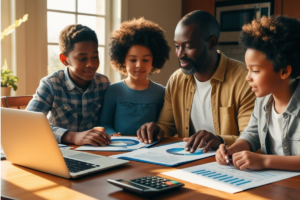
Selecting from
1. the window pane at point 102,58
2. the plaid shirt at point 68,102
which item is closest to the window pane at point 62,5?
the window pane at point 102,58

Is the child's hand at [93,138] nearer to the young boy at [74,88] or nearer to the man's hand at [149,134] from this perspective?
the man's hand at [149,134]

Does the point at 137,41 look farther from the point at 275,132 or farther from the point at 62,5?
the point at 62,5

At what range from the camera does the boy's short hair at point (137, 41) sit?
222cm

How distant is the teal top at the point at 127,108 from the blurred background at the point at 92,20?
5.15ft

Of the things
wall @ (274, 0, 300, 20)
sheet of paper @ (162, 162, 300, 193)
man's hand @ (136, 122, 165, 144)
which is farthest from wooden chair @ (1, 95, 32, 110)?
wall @ (274, 0, 300, 20)

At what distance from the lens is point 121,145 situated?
1.62 m

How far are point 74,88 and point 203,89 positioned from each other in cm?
71

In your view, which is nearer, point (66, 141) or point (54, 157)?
point (54, 157)

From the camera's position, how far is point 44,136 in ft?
3.61

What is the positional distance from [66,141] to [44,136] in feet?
1.94

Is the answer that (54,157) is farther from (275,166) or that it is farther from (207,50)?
(207,50)

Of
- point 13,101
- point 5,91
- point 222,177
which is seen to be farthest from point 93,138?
point 5,91

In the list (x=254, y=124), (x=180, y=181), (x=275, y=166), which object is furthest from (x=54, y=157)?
(x=254, y=124)

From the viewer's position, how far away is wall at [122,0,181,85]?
171 inches
